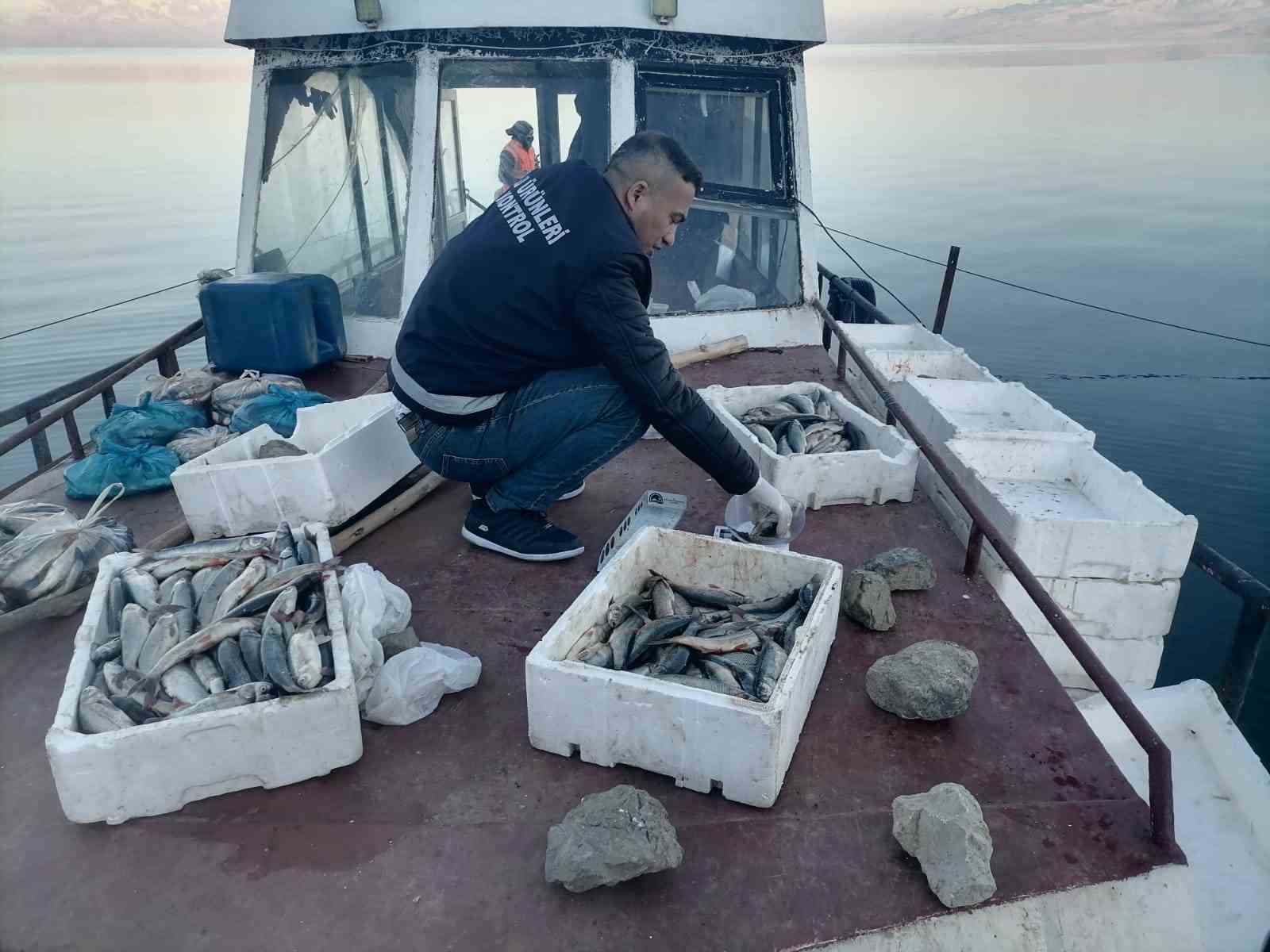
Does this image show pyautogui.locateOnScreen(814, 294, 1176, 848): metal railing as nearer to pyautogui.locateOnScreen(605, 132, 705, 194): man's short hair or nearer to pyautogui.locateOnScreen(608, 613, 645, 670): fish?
pyautogui.locateOnScreen(608, 613, 645, 670): fish

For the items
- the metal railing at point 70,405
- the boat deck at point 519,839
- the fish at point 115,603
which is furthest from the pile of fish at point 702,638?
the metal railing at point 70,405

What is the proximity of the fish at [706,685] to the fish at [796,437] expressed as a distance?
176 cm

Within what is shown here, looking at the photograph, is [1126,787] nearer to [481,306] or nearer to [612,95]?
[481,306]

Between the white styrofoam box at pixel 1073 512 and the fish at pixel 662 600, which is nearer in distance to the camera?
the fish at pixel 662 600

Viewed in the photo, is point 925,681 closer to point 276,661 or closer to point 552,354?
point 552,354

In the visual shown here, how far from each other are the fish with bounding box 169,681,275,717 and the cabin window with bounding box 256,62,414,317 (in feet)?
11.7

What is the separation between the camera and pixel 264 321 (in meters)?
4.86

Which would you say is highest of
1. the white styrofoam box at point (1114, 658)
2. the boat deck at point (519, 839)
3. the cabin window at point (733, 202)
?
the cabin window at point (733, 202)

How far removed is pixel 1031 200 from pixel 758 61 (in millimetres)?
29602

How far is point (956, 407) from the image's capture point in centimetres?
516

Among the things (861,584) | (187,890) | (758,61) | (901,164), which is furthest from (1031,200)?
(187,890)

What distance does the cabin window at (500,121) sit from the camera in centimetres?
502

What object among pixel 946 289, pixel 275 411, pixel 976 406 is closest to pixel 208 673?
pixel 275 411

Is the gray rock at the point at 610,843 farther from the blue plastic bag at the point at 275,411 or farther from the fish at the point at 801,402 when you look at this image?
the blue plastic bag at the point at 275,411
